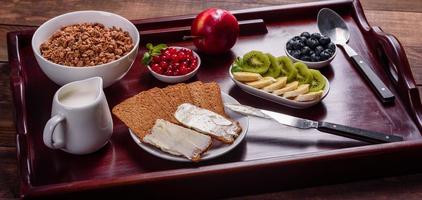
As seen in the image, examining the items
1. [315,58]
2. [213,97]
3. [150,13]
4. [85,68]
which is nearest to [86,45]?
[85,68]

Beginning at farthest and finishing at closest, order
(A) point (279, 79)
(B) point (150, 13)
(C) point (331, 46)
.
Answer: (B) point (150, 13) → (C) point (331, 46) → (A) point (279, 79)

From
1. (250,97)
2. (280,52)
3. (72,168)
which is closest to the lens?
(72,168)

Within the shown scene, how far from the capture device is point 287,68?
1.32 metres

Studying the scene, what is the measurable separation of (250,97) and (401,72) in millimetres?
322

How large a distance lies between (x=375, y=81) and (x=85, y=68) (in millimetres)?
607

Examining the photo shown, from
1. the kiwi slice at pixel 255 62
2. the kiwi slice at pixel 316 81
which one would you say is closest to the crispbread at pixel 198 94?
the kiwi slice at pixel 255 62

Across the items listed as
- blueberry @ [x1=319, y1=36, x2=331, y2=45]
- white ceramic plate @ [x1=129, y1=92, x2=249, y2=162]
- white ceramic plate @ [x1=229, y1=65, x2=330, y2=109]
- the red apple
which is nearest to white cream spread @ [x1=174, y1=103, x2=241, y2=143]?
white ceramic plate @ [x1=129, y1=92, x2=249, y2=162]

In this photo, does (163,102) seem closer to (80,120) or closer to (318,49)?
(80,120)

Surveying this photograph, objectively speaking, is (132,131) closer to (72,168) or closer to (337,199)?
(72,168)

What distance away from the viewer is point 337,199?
116cm

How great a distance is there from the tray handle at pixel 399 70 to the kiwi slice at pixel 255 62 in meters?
0.27

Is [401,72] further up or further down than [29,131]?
further up

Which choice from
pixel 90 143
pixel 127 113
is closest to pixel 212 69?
pixel 127 113

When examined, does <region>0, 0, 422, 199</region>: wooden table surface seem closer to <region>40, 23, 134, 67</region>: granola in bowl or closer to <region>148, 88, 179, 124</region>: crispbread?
<region>40, 23, 134, 67</region>: granola in bowl
